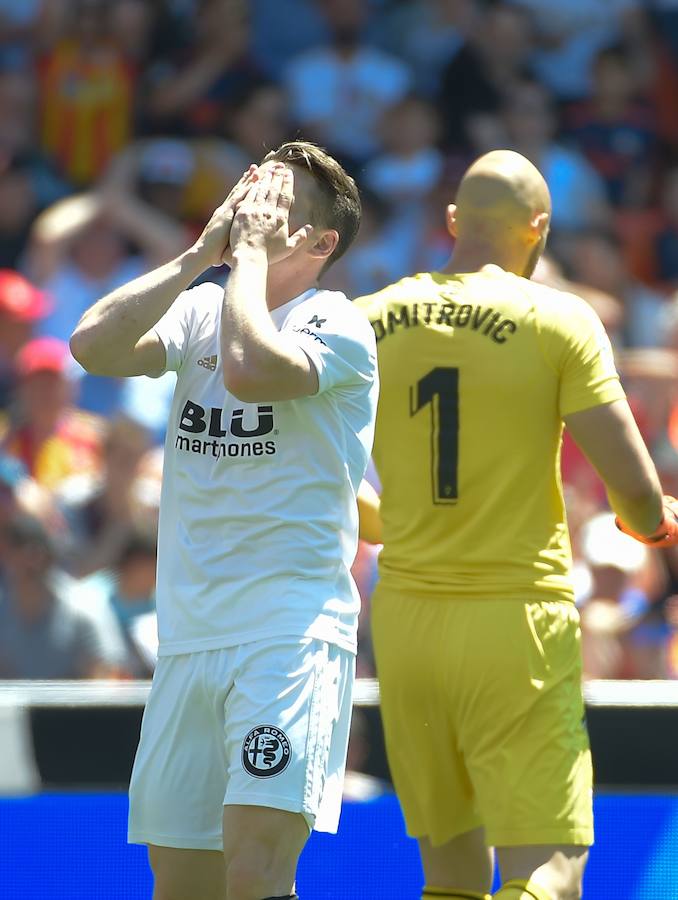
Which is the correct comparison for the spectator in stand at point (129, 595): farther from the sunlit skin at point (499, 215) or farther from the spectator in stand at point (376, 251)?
the spectator in stand at point (376, 251)

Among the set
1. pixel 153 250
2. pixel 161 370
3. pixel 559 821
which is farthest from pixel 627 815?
pixel 153 250

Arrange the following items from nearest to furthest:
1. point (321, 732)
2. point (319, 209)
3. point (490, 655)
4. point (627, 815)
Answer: point (321, 732) → point (319, 209) → point (490, 655) → point (627, 815)

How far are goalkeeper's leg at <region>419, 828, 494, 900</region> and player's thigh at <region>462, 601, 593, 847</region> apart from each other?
0.53 feet

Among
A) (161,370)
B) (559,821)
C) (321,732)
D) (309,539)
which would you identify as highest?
(161,370)

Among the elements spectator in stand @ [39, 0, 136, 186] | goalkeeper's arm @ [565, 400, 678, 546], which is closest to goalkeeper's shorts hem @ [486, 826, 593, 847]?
goalkeeper's arm @ [565, 400, 678, 546]

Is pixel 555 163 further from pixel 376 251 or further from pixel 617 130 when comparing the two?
pixel 376 251

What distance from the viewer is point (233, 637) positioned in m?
3.20

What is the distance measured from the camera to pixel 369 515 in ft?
13.2

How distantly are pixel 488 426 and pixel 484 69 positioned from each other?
6393 millimetres

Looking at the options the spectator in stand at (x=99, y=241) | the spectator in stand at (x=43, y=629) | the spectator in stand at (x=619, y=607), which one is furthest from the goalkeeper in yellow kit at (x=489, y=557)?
the spectator in stand at (x=99, y=241)

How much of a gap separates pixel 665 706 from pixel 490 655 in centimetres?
85

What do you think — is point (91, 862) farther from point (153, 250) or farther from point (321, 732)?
point (153, 250)

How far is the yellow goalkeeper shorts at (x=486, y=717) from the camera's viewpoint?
360 centimetres

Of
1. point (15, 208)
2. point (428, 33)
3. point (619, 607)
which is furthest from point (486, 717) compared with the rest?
point (428, 33)
